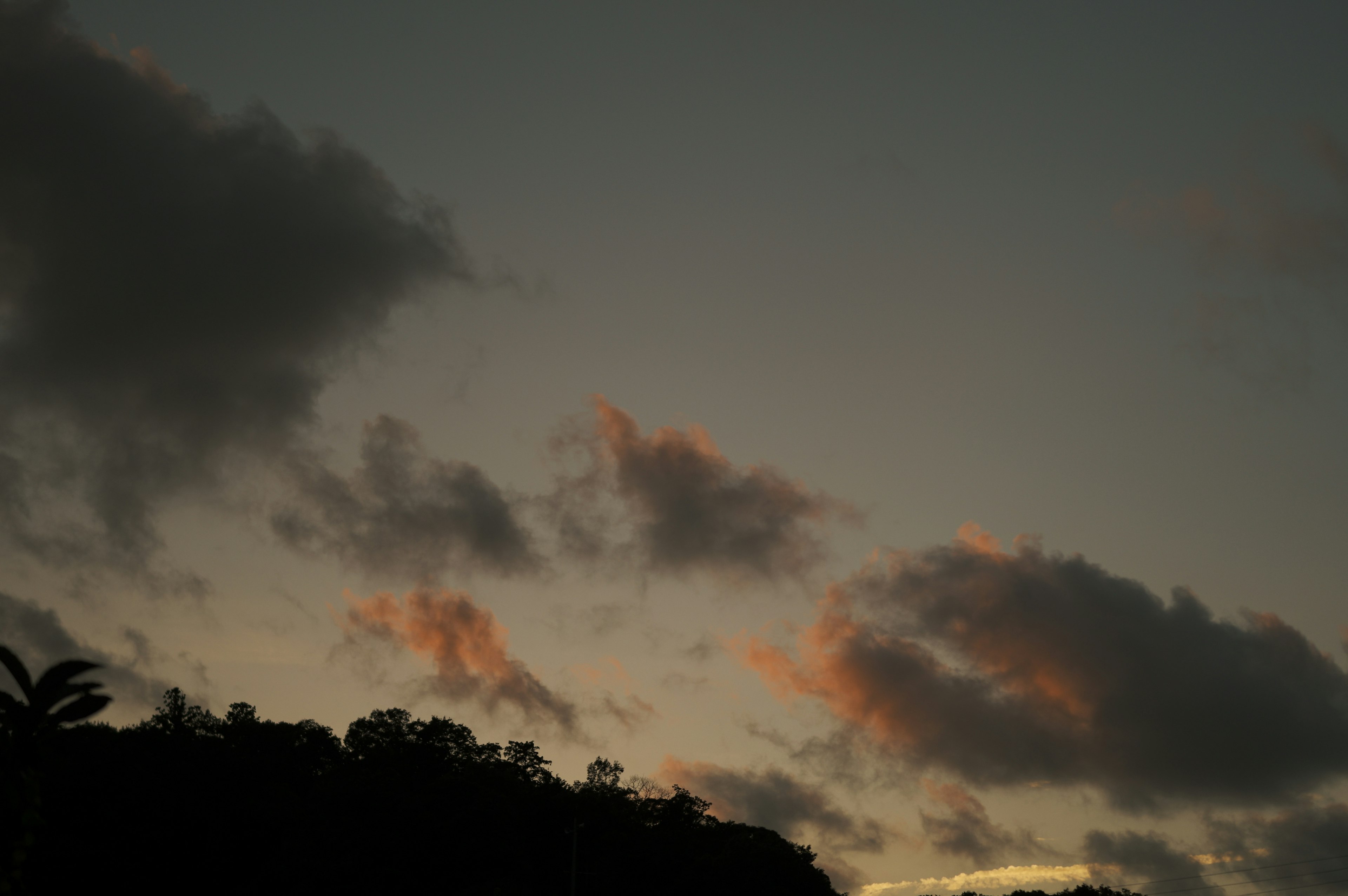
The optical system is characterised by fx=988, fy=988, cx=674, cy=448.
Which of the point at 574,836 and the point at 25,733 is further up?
the point at 574,836

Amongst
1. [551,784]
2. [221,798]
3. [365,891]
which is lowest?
[365,891]

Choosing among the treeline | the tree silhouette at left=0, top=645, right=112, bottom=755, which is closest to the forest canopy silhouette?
the treeline

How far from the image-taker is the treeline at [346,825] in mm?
83812

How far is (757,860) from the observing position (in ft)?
368

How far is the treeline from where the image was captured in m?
83.8

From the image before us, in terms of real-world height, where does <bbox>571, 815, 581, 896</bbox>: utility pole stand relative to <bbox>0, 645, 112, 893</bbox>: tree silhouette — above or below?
above

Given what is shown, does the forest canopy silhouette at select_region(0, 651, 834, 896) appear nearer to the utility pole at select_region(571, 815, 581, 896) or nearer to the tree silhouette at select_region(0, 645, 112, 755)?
the utility pole at select_region(571, 815, 581, 896)

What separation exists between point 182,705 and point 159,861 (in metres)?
58.6

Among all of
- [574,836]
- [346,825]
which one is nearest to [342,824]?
[346,825]

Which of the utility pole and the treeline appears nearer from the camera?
the treeline

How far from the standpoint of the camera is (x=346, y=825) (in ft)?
325

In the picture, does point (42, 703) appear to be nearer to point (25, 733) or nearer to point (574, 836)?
point (25, 733)

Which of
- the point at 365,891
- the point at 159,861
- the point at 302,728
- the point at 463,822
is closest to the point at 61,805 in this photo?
the point at 159,861

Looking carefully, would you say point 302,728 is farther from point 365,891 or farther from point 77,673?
point 77,673
